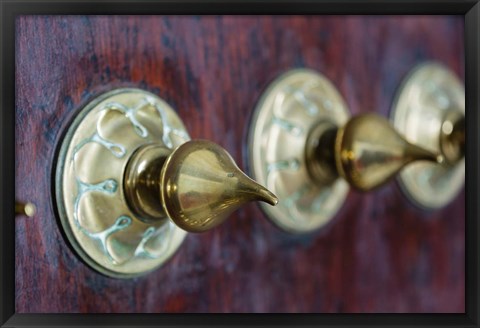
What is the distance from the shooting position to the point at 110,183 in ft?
1.14

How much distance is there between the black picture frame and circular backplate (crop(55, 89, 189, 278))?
0.08ft

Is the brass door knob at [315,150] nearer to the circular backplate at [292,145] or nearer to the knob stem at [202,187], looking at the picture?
the circular backplate at [292,145]

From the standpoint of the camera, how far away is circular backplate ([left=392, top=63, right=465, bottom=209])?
526mm

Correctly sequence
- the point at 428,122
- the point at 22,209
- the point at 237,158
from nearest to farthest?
the point at 22,209 → the point at 237,158 → the point at 428,122

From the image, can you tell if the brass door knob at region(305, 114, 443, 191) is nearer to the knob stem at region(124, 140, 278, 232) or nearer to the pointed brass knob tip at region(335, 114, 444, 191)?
the pointed brass knob tip at region(335, 114, 444, 191)

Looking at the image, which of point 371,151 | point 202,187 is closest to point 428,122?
point 371,151

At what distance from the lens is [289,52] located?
0.45 meters

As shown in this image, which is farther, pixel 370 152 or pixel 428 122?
pixel 428 122

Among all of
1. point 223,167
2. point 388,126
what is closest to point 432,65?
point 388,126

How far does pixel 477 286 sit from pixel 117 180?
0.22 meters

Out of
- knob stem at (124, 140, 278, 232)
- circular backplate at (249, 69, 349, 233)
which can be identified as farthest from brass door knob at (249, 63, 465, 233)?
knob stem at (124, 140, 278, 232)

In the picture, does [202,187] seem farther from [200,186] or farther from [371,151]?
[371,151]

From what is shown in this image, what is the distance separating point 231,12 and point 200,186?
0.34 feet

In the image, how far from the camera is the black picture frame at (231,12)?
33cm
